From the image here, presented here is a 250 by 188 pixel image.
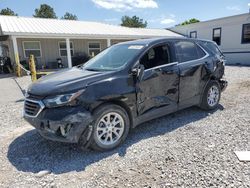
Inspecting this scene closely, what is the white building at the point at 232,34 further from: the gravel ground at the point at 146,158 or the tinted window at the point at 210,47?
the gravel ground at the point at 146,158

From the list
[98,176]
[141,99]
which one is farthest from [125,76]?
[98,176]

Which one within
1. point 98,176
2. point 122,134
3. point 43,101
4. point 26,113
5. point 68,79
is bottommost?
point 98,176

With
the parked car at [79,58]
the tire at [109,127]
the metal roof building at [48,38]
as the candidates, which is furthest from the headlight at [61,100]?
the parked car at [79,58]

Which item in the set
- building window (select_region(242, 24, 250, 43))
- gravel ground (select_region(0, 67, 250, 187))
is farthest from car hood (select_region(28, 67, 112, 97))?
building window (select_region(242, 24, 250, 43))

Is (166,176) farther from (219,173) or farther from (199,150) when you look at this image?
(199,150)

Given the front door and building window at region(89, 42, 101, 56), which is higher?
building window at region(89, 42, 101, 56)

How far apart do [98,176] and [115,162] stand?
41cm

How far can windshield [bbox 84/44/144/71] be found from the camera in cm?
411

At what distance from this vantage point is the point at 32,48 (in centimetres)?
1673

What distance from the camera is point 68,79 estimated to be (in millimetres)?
3654

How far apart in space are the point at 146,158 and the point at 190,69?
7.82 feet

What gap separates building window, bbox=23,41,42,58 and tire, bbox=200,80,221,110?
14825mm

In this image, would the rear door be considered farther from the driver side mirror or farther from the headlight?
the headlight

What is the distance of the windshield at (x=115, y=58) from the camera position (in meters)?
4.11
